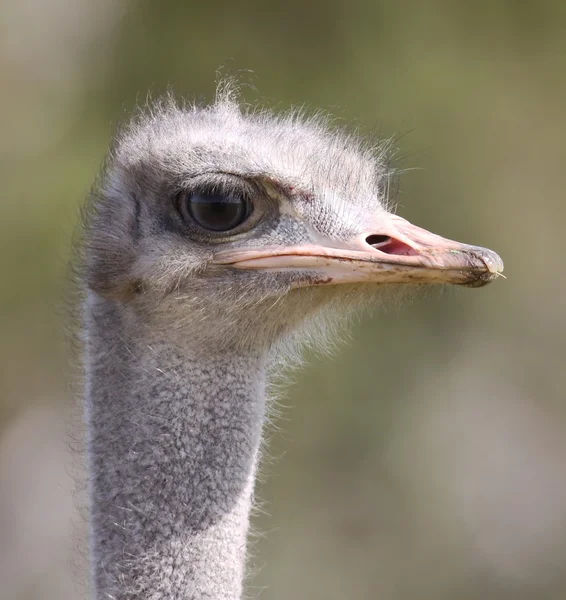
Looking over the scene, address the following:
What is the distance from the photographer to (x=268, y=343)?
2.74 meters

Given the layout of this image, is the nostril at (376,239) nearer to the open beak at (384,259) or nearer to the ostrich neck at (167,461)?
the open beak at (384,259)

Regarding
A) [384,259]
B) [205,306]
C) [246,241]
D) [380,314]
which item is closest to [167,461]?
[205,306]

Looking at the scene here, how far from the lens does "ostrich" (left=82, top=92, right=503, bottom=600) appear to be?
2.51 meters

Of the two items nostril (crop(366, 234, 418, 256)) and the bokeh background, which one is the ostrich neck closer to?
nostril (crop(366, 234, 418, 256))

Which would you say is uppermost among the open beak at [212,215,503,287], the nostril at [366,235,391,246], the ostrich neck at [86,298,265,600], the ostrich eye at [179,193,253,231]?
the ostrich eye at [179,193,253,231]

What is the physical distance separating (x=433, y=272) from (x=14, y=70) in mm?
7741

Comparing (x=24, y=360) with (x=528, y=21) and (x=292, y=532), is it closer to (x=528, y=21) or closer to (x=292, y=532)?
(x=292, y=532)

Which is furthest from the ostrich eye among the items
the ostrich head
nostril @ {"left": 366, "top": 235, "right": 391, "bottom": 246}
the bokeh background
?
the bokeh background

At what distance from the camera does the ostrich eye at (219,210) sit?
260 centimetres

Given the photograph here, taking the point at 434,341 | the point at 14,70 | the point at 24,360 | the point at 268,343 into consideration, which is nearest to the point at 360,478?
the point at 434,341

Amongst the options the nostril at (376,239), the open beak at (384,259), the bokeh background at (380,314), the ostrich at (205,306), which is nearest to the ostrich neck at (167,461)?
the ostrich at (205,306)

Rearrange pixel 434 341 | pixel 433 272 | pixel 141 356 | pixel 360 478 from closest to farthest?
pixel 433 272 → pixel 141 356 → pixel 360 478 → pixel 434 341

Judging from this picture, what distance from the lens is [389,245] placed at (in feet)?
8.36

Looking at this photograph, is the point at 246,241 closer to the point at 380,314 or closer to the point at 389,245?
the point at 389,245
